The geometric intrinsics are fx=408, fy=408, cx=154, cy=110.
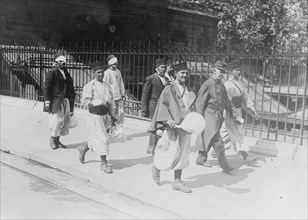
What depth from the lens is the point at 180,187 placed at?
5.51m

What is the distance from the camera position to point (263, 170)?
6797mm

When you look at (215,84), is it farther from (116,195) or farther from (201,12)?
(201,12)

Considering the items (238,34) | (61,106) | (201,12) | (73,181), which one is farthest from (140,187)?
(201,12)

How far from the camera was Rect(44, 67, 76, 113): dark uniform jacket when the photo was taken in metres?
7.89

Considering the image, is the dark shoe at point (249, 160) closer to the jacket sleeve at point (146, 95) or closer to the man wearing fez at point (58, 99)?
the jacket sleeve at point (146, 95)

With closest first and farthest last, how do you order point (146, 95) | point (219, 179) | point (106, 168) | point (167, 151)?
point (167, 151)
point (219, 179)
point (106, 168)
point (146, 95)

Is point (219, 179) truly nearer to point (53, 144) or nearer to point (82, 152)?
point (82, 152)

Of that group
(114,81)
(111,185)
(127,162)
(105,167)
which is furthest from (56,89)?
(111,185)

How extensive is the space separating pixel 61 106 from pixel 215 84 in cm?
327

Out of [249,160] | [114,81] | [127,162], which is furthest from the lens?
[114,81]

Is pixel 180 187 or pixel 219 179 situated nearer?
pixel 180 187

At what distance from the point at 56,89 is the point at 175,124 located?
352 centimetres

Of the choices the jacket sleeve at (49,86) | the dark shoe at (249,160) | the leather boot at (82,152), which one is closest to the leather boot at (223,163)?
the dark shoe at (249,160)

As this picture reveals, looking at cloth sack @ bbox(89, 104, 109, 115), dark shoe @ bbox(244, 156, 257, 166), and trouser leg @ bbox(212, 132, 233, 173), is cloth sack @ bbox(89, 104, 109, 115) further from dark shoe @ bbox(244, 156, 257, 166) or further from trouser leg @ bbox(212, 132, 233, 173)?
dark shoe @ bbox(244, 156, 257, 166)
